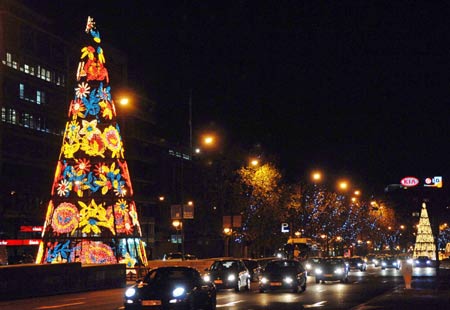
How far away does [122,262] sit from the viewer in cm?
4534

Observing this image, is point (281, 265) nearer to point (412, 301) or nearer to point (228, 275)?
point (228, 275)

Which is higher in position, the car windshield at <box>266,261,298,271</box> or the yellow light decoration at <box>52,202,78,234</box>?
the yellow light decoration at <box>52,202,78,234</box>

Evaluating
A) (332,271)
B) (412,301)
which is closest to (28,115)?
(332,271)

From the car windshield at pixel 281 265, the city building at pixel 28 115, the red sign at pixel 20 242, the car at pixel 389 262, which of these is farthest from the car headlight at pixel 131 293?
the car at pixel 389 262

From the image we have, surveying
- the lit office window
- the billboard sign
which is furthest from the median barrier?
the lit office window

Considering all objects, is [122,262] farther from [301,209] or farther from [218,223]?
[301,209]

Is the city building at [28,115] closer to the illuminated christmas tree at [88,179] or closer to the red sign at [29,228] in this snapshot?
the red sign at [29,228]

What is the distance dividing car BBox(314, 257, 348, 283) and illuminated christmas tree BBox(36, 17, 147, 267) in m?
12.0

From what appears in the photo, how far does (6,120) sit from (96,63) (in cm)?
3518

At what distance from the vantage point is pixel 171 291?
1873 centimetres

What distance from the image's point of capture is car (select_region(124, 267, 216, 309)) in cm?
1838

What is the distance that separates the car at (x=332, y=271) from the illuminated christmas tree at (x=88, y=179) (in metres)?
12.0

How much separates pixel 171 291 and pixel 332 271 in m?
26.7

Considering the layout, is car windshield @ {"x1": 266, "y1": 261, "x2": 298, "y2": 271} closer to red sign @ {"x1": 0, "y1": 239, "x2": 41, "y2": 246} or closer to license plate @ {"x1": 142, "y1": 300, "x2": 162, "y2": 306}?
license plate @ {"x1": 142, "y1": 300, "x2": 162, "y2": 306}
